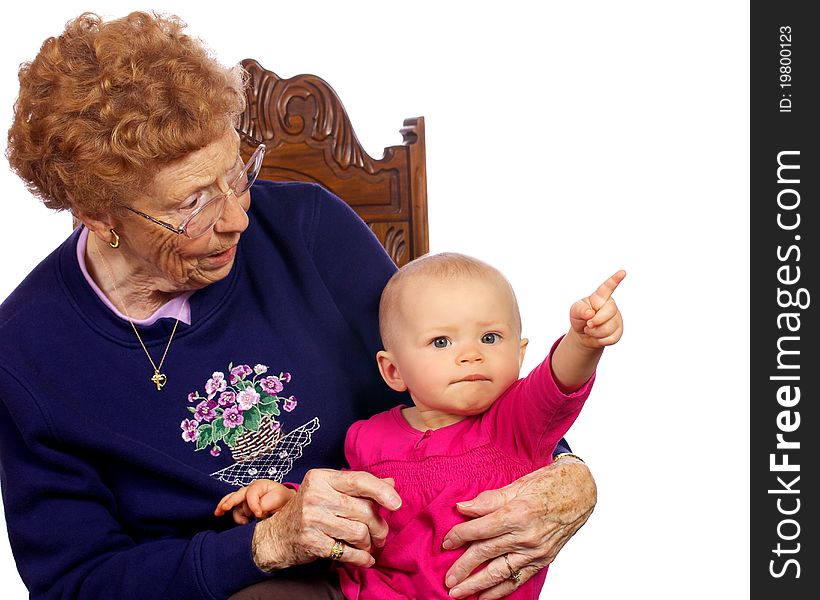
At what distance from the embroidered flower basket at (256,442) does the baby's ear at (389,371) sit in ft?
0.74

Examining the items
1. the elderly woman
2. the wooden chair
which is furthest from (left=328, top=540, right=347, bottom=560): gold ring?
the wooden chair

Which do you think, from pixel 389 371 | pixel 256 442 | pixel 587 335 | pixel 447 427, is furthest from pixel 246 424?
pixel 587 335

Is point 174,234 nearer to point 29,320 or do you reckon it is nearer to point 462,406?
point 29,320

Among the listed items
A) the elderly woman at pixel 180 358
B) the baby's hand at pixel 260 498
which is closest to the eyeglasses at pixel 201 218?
the elderly woman at pixel 180 358

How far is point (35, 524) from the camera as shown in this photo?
1841mm

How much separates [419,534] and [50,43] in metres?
1.00

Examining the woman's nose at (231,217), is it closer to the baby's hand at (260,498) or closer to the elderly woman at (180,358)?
the elderly woman at (180,358)

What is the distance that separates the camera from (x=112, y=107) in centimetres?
167

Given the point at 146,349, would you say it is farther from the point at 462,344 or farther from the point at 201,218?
the point at 462,344

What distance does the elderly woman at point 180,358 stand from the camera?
1.67 metres

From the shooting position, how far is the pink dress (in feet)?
5.51
